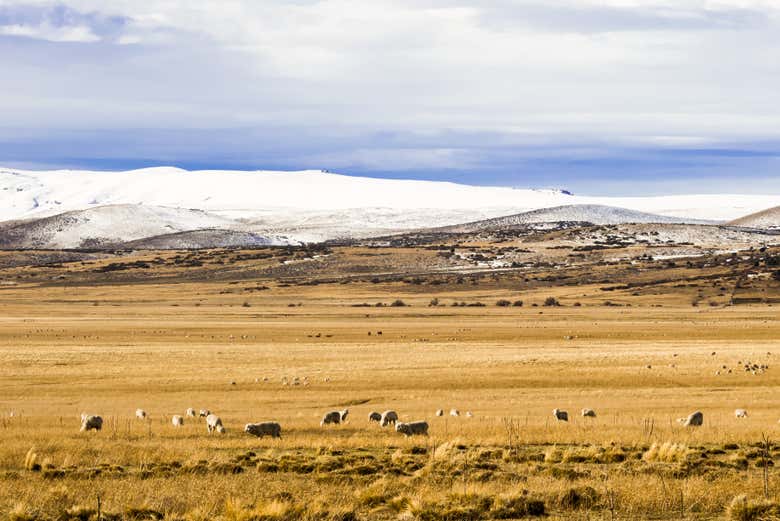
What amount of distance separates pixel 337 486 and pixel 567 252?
15420cm

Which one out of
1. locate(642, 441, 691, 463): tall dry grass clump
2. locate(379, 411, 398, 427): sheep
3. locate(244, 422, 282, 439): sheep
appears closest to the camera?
locate(642, 441, 691, 463): tall dry grass clump

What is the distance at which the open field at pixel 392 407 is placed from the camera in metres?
14.9

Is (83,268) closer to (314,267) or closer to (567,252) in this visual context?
(314,267)

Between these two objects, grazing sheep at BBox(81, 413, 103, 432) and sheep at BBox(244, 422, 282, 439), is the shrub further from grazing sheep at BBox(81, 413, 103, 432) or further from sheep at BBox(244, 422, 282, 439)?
grazing sheep at BBox(81, 413, 103, 432)

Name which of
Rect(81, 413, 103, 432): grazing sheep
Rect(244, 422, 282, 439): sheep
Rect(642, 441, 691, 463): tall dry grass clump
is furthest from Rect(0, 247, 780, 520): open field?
Rect(244, 422, 282, 439): sheep

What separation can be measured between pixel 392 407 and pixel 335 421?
5.45 meters

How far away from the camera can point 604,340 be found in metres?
63.4

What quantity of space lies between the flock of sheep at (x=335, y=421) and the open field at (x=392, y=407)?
38cm

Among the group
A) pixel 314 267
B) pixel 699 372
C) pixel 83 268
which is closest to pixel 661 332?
pixel 699 372

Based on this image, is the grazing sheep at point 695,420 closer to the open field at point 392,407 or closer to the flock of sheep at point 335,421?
the flock of sheep at point 335,421

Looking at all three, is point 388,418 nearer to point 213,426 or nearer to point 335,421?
point 335,421

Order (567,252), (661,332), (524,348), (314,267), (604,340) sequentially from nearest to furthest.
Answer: (524,348) → (604,340) → (661,332) → (314,267) → (567,252)

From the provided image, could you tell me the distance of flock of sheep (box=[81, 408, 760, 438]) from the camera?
920 inches

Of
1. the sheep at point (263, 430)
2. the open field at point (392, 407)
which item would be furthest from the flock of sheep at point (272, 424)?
the open field at point (392, 407)
